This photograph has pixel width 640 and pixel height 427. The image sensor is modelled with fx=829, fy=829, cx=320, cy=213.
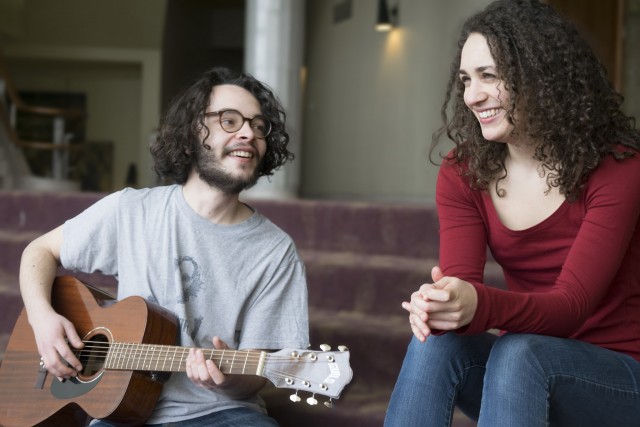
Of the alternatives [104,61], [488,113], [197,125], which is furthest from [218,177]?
[104,61]

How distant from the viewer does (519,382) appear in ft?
4.77

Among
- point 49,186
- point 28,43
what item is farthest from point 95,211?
point 28,43

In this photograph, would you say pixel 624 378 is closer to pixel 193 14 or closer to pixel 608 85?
pixel 608 85

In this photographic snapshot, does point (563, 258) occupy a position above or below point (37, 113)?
below

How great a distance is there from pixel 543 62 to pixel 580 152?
0.64ft

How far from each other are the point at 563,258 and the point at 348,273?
1522 millimetres

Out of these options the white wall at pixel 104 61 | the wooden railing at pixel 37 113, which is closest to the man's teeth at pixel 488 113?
A: the wooden railing at pixel 37 113

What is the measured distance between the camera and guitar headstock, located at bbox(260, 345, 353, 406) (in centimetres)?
162

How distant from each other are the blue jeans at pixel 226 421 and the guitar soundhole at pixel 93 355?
116 mm

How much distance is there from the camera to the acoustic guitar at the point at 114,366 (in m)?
1.66

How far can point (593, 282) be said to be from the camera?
1574 millimetres

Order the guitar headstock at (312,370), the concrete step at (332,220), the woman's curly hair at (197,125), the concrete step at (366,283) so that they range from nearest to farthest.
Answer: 1. the guitar headstock at (312,370)
2. the woman's curly hair at (197,125)
3. the concrete step at (366,283)
4. the concrete step at (332,220)

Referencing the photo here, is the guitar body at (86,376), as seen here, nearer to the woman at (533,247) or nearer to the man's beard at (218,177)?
the man's beard at (218,177)

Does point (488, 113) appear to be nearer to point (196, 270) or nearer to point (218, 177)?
point (218, 177)
